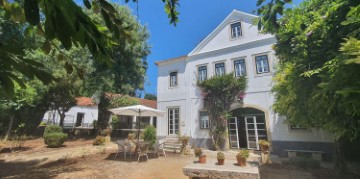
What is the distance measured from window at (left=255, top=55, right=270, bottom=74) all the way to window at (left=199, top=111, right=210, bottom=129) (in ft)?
13.9

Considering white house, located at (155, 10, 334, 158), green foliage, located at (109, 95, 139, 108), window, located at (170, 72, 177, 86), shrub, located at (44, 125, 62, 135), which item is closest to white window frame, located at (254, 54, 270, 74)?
white house, located at (155, 10, 334, 158)

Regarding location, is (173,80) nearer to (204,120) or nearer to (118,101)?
(204,120)

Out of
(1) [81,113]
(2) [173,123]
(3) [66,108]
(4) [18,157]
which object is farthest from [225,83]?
(1) [81,113]

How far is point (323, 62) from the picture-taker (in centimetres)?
547

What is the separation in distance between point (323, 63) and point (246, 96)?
23.7ft

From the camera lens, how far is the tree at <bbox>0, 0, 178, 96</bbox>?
92 centimetres

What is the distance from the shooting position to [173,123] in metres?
15.0

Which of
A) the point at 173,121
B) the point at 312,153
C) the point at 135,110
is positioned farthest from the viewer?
the point at 173,121

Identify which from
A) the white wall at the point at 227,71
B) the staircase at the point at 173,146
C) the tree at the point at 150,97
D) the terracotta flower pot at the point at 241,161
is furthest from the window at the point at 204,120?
the tree at the point at 150,97

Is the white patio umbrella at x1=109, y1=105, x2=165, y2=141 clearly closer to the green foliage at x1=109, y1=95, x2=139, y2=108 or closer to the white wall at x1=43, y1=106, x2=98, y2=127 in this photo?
the green foliage at x1=109, y1=95, x2=139, y2=108

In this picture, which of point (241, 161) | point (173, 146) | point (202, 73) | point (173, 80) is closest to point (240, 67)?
point (202, 73)

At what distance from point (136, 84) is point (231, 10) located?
10.6m

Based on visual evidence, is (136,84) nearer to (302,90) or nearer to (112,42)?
(302,90)

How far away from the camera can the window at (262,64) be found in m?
12.4
